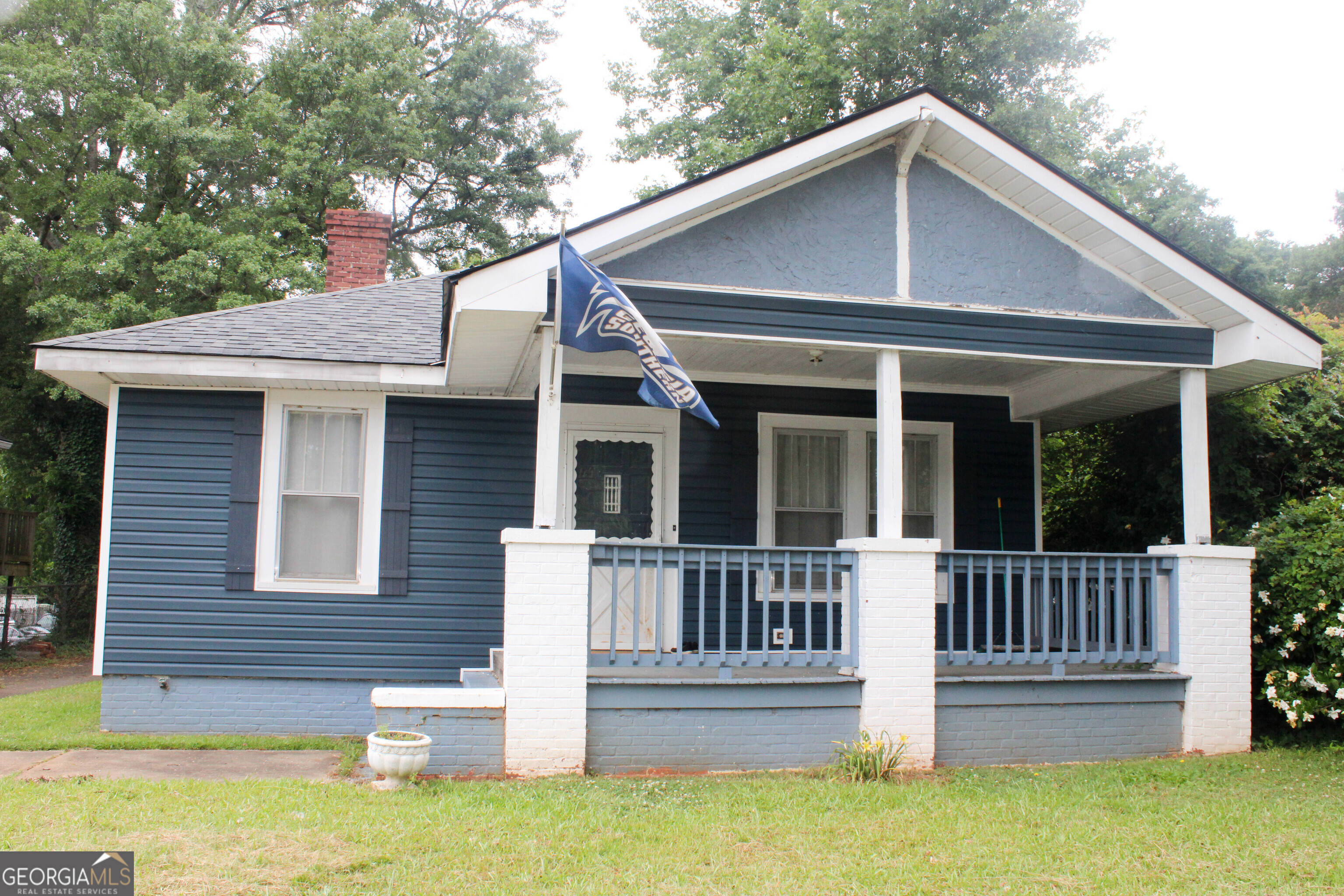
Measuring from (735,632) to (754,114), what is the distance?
15017 millimetres

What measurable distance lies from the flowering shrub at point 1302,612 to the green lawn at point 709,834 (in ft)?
2.76

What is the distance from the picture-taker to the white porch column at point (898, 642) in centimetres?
682

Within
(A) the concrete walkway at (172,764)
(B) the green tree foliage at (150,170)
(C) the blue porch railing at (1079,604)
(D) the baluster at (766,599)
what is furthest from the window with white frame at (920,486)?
(B) the green tree foliage at (150,170)

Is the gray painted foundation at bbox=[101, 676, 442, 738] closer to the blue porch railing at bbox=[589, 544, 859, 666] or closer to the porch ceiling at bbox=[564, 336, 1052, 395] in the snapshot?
the blue porch railing at bbox=[589, 544, 859, 666]

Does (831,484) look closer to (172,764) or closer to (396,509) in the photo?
(396,509)

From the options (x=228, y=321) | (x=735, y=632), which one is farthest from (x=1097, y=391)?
(x=228, y=321)

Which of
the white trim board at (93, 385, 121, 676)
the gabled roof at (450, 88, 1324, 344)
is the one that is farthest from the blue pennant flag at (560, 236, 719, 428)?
the white trim board at (93, 385, 121, 676)

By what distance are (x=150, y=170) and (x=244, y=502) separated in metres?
11.9

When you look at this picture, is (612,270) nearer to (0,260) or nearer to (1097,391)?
(1097,391)

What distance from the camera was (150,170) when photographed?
17.6 m

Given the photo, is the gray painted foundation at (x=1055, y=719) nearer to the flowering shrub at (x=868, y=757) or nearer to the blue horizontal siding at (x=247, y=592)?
the flowering shrub at (x=868, y=757)

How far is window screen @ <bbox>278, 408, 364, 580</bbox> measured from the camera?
840 centimetres

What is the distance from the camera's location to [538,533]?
6375mm

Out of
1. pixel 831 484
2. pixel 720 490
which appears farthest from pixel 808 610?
pixel 831 484
